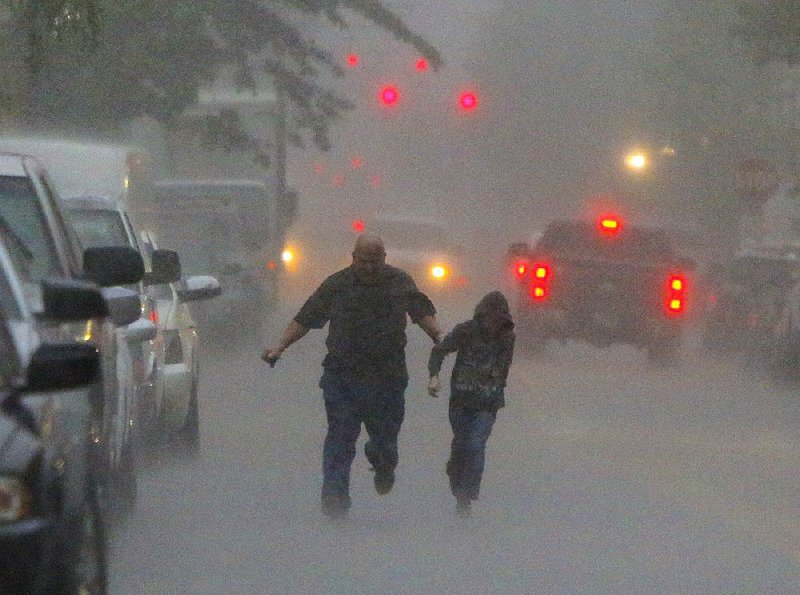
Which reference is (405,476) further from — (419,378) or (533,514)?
(419,378)

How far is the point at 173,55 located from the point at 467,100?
4.98 metres

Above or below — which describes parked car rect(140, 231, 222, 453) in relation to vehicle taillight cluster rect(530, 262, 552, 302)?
above

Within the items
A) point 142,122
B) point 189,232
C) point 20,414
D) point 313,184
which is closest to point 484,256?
point 313,184

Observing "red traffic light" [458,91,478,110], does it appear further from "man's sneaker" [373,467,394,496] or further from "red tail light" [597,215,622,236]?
"man's sneaker" [373,467,394,496]

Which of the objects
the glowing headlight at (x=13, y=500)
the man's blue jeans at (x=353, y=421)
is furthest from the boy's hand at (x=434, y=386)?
the glowing headlight at (x=13, y=500)

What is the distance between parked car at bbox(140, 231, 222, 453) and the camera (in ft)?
42.4

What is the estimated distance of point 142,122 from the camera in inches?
1319

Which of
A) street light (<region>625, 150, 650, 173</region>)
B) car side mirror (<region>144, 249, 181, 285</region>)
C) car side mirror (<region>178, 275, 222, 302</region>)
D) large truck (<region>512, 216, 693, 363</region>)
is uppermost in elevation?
car side mirror (<region>144, 249, 181, 285</region>)

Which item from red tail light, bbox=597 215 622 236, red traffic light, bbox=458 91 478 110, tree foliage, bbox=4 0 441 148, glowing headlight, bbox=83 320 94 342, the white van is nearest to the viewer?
glowing headlight, bbox=83 320 94 342

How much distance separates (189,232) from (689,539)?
49.6 feet

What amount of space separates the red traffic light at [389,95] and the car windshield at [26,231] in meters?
→ 22.3

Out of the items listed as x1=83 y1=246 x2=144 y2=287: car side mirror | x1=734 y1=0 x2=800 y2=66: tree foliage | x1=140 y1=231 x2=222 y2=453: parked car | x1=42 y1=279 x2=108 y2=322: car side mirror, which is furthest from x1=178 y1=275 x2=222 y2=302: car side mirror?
x1=734 y1=0 x2=800 y2=66: tree foliage

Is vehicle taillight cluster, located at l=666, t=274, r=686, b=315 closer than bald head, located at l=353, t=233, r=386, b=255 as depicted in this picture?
No

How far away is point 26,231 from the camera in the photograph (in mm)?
8609
